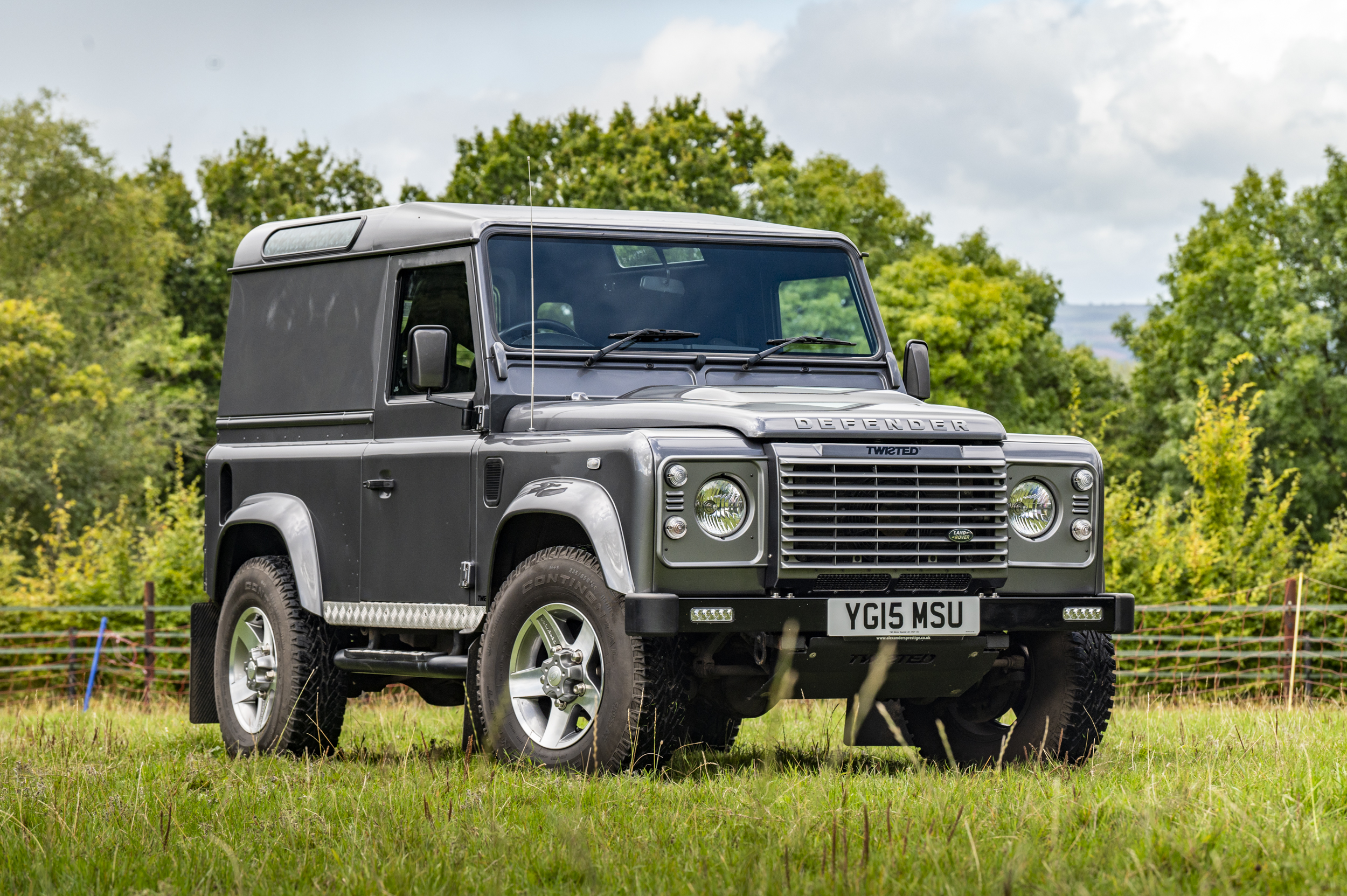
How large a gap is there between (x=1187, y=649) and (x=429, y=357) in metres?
11.9

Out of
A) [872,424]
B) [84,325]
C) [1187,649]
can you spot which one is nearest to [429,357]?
[872,424]

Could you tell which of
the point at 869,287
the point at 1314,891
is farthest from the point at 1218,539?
the point at 1314,891

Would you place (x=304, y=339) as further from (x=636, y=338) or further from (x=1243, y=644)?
(x=1243, y=644)

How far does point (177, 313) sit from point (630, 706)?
46.4 m

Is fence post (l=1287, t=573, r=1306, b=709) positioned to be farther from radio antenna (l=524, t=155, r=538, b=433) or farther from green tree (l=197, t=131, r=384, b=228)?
green tree (l=197, t=131, r=384, b=228)

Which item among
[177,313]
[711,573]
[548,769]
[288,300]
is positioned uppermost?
[177,313]

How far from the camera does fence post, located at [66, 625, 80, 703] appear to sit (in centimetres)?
2016

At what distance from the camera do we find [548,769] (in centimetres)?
703

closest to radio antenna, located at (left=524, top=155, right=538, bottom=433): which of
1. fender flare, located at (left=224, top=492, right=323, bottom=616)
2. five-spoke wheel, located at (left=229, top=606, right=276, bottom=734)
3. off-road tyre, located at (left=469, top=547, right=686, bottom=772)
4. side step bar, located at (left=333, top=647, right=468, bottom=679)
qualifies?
off-road tyre, located at (left=469, top=547, right=686, bottom=772)

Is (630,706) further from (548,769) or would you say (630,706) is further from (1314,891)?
(1314,891)

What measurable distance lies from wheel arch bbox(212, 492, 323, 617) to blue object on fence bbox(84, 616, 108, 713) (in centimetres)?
660

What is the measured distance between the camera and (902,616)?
7.11 metres

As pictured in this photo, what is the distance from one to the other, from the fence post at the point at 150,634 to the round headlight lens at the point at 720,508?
45.7 ft

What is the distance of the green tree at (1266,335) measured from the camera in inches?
1671
